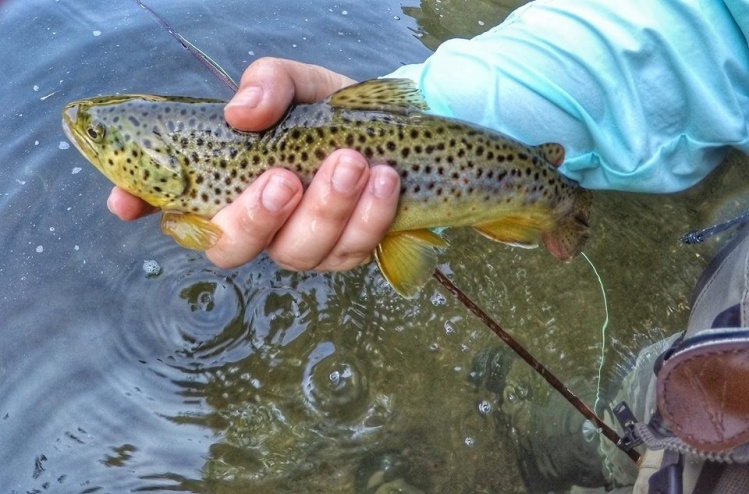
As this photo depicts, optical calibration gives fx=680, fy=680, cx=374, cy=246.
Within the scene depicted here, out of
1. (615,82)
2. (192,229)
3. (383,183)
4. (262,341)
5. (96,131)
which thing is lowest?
(262,341)

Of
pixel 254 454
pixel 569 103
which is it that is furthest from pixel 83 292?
pixel 569 103

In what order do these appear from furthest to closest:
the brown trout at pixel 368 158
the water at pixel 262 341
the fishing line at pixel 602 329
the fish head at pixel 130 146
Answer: the fishing line at pixel 602 329 < the water at pixel 262 341 < the fish head at pixel 130 146 < the brown trout at pixel 368 158

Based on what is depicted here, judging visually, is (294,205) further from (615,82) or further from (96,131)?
(615,82)

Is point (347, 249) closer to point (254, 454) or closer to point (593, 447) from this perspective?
point (254, 454)

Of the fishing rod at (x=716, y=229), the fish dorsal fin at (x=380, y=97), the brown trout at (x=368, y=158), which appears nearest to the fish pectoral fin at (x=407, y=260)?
the brown trout at (x=368, y=158)

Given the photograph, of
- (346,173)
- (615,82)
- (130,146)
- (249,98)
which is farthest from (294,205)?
(615,82)

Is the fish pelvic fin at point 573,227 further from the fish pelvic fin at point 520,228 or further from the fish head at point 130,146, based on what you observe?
the fish head at point 130,146
